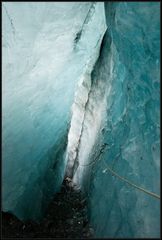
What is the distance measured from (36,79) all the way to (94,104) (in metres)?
1.87

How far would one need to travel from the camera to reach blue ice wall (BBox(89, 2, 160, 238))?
2.76 metres

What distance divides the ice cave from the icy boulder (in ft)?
0.05

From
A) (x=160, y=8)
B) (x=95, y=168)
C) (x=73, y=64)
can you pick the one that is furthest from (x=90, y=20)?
(x=95, y=168)

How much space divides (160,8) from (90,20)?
66.7 inches

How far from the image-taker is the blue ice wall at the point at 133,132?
9.04 feet

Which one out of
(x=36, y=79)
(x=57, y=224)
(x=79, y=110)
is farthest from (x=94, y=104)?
(x=57, y=224)

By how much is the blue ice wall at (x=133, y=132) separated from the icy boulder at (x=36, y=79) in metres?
0.58

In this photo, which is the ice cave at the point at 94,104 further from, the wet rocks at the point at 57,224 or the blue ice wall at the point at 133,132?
the wet rocks at the point at 57,224

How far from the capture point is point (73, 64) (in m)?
4.86

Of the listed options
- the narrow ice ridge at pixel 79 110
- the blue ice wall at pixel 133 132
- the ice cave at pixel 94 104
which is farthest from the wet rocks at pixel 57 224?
the narrow ice ridge at pixel 79 110

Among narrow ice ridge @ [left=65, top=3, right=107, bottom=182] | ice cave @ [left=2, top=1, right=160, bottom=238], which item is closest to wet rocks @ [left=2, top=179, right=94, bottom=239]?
ice cave @ [left=2, top=1, right=160, bottom=238]

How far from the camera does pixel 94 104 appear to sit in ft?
19.4

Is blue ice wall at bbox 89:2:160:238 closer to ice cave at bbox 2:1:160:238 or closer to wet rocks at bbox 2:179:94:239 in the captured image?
ice cave at bbox 2:1:160:238

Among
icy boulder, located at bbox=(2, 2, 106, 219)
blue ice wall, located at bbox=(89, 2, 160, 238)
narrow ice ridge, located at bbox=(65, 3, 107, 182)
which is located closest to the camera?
blue ice wall, located at bbox=(89, 2, 160, 238)
